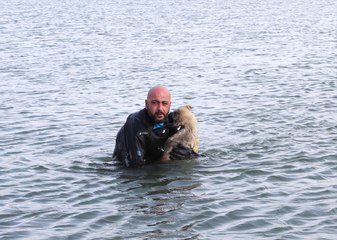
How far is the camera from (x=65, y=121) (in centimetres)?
1741

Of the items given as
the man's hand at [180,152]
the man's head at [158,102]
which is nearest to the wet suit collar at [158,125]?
the man's head at [158,102]

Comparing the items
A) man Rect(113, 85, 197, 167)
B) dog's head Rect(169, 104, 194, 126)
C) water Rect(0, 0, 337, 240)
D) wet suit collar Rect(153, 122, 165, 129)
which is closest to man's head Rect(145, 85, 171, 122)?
man Rect(113, 85, 197, 167)

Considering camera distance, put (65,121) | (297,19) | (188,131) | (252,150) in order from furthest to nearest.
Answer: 1. (297,19)
2. (65,121)
3. (252,150)
4. (188,131)

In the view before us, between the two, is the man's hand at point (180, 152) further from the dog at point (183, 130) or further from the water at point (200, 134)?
the water at point (200, 134)

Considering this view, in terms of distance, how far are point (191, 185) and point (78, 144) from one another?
4012mm

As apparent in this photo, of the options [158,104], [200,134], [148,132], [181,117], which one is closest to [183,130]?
[181,117]

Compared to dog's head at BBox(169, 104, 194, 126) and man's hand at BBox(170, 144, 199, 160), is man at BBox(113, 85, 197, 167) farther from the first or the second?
dog's head at BBox(169, 104, 194, 126)

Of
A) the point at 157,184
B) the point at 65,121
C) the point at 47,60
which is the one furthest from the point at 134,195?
the point at 47,60

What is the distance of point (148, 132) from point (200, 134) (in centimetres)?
376

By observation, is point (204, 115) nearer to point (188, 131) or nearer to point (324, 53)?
point (188, 131)

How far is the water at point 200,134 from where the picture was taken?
996 centimetres

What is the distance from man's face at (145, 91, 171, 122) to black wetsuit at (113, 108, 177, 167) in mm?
191

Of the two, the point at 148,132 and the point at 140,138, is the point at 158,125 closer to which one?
the point at 148,132

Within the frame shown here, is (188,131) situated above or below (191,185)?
above
